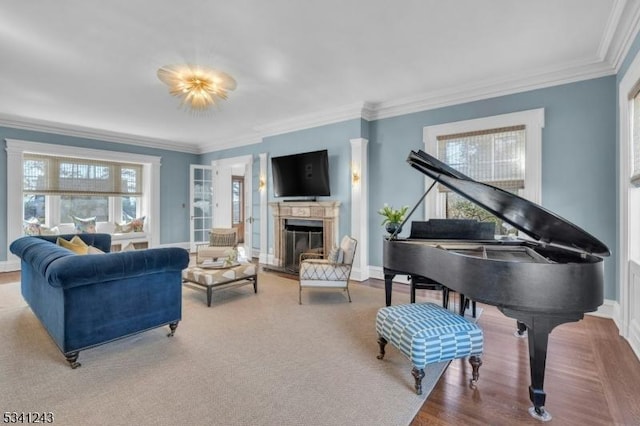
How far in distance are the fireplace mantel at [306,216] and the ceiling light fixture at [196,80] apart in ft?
7.91

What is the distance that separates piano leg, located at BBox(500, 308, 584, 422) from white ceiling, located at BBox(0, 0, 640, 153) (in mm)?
2440

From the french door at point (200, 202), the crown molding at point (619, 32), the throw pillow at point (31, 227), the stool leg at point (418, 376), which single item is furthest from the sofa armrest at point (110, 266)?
the french door at point (200, 202)

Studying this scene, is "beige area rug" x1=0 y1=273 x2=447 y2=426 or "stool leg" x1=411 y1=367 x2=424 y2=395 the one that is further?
"stool leg" x1=411 y1=367 x2=424 y2=395

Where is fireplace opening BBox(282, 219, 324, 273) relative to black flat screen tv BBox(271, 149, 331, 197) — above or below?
below

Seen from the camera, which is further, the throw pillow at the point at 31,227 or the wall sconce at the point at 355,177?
the throw pillow at the point at 31,227

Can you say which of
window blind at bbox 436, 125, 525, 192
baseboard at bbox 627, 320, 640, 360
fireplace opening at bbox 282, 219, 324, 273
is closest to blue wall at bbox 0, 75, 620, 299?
window blind at bbox 436, 125, 525, 192

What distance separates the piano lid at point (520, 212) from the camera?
1966 millimetres

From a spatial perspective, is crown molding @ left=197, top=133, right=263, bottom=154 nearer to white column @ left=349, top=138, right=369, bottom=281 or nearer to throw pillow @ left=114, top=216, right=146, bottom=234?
throw pillow @ left=114, top=216, right=146, bottom=234

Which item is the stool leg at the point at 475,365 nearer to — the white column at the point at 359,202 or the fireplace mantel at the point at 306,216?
the white column at the point at 359,202

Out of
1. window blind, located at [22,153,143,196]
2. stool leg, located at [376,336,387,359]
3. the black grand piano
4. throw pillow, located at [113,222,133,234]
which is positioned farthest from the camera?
throw pillow, located at [113,222,133,234]

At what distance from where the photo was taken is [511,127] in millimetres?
4008

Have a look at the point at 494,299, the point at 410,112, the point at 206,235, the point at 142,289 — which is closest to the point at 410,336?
the point at 494,299

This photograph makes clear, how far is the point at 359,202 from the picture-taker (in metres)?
5.07

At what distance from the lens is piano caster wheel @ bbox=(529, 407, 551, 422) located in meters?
1.82
